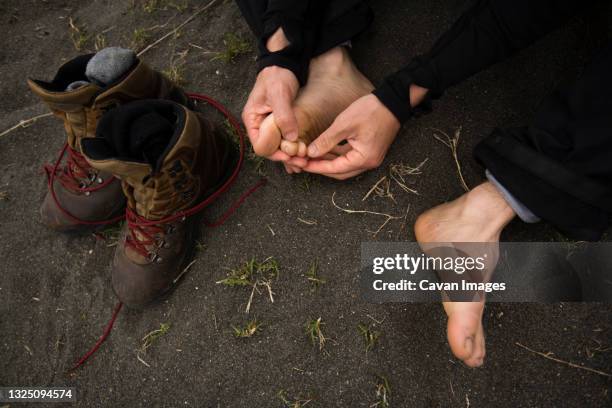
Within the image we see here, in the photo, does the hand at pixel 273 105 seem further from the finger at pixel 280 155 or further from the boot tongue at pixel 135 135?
the boot tongue at pixel 135 135

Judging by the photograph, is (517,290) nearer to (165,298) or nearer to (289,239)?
(289,239)

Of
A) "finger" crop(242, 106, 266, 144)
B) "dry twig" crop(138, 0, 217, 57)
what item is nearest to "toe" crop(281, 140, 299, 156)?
"finger" crop(242, 106, 266, 144)

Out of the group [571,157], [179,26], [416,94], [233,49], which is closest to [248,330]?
[416,94]

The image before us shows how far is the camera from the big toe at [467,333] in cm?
106

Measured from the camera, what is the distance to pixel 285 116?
118 cm

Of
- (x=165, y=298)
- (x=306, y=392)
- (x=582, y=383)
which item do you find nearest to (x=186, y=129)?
(x=165, y=298)

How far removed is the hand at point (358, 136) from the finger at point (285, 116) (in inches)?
2.7

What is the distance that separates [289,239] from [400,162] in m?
0.46

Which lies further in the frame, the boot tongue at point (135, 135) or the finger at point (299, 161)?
the finger at point (299, 161)

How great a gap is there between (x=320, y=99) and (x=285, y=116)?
17 cm

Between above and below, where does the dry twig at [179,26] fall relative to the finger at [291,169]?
above

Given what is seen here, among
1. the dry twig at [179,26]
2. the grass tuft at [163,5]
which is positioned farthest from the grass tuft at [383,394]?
the grass tuft at [163,5]

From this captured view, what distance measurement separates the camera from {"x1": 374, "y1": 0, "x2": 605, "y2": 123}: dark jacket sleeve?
1112mm

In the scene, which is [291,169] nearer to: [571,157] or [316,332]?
[316,332]
